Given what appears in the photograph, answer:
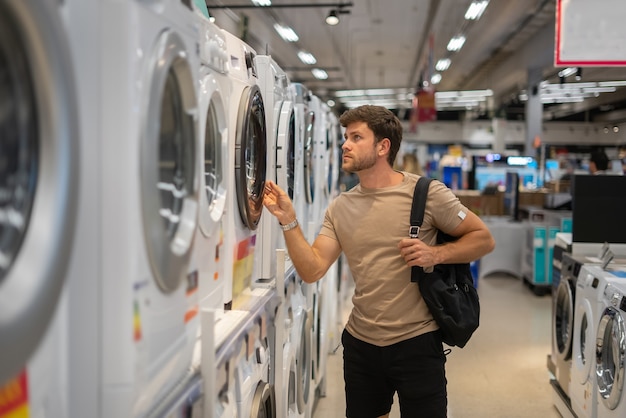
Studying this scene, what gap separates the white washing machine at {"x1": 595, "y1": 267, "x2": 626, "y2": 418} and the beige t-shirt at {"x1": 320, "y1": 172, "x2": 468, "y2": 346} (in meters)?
1.41

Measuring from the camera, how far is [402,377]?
8.00 ft

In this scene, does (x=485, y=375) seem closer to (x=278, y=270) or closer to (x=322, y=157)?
(x=322, y=157)

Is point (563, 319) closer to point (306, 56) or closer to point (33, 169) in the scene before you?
point (33, 169)

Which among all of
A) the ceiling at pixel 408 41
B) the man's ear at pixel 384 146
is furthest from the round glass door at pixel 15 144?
the ceiling at pixel 408 41

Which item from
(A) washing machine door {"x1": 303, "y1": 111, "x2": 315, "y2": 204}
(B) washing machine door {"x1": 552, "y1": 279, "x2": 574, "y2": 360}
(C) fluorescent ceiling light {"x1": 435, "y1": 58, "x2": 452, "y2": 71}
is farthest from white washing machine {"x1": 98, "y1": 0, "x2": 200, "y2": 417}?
(C) fluorescent ceiling light {"x1": 435, "y1": 58, "x2": 452, "y2": 71}

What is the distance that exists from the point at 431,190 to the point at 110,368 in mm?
1557

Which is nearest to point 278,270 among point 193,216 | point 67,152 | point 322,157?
point 193,216

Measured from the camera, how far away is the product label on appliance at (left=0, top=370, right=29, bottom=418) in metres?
0.98

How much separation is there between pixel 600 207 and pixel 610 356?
4.26 feet

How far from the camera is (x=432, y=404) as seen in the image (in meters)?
2.42

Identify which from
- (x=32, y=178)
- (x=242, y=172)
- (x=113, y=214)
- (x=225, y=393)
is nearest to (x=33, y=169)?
(x=32, y=178)

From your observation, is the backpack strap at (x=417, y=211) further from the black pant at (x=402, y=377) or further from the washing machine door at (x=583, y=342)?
the washing machine door at (x=583, y=342)

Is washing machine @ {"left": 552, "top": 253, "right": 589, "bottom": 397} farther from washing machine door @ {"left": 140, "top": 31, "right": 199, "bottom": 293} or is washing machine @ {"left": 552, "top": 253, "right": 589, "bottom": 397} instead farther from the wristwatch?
washing machine door @ {"left": 140, "top": 31, "right": 199, "bottom": 293}

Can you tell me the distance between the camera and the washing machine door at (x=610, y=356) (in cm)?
326
